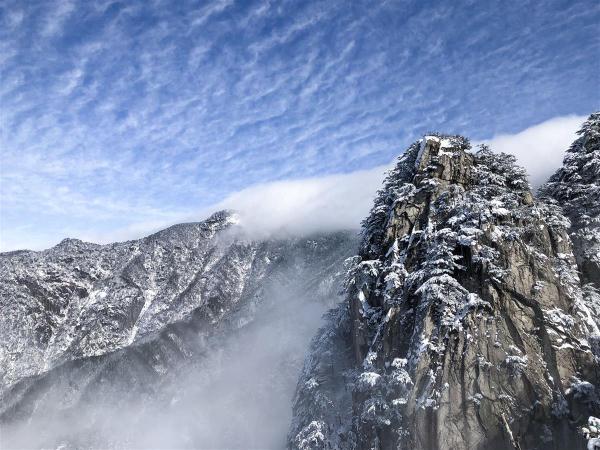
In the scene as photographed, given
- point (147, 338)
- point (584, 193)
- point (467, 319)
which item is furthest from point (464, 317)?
point (147, 338)

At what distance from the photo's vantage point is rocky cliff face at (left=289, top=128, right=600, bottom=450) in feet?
87.8

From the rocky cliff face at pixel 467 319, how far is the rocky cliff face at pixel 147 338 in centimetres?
6136

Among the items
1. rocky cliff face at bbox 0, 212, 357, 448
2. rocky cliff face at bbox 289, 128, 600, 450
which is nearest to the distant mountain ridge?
rocky cliff face at bbox 289, 128, 600, 450

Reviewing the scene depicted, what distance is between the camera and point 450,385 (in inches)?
1101

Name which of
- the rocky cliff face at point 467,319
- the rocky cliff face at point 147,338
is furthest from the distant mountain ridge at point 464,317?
the rocky cliff face at point 147,338

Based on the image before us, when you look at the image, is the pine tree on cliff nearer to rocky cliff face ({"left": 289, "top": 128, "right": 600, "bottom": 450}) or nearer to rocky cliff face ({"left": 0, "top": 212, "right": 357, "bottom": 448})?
rocky cliff face ({"left": 289, "top": 128, "right": 600, "bottom": 450})

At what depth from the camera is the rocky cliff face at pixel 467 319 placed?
87.8 ft

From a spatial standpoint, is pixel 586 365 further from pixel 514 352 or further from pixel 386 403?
pixel 386 403

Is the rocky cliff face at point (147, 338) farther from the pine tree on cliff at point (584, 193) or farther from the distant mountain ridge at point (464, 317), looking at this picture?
the pine tree on cliff at point (584, 193)

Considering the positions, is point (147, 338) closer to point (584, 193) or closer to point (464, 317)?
point (464, 317)

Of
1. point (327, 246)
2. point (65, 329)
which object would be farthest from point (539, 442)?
point (65, 329)

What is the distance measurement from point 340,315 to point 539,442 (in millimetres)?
24231

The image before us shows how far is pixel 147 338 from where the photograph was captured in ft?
536

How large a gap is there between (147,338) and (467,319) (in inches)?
6215
